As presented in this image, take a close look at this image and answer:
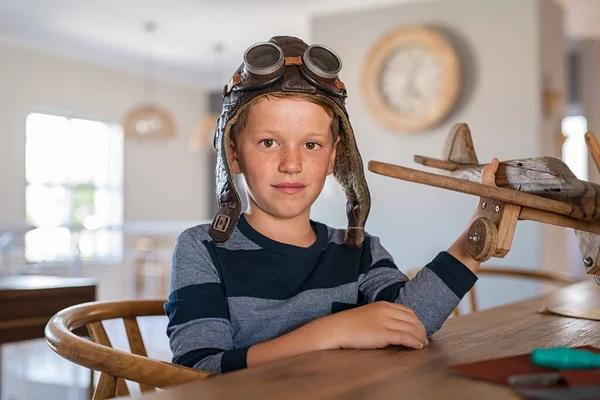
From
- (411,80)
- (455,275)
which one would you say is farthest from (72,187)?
(455,275)

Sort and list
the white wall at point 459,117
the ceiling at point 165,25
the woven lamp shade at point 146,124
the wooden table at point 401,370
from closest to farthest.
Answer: the wooden table at point 401,370 < the white wall at point 459,117 < the ceiling at point 165,25 < the woven lamp shade at point 146,124

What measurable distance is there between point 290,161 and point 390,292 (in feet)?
0.95

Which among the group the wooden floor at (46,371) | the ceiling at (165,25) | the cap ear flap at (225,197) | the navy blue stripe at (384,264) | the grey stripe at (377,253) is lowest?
the wooden floor at (46,371)

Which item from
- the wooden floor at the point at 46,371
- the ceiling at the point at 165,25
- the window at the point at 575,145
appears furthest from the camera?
the window at the point at 575,145

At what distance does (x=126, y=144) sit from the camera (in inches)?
318

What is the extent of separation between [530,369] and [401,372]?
0.47 feet

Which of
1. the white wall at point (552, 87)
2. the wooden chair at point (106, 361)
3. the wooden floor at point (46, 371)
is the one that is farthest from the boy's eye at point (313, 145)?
the white wall at point (552, 87)

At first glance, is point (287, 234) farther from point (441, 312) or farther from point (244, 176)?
point (441, 312)

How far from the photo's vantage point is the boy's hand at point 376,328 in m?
0.94

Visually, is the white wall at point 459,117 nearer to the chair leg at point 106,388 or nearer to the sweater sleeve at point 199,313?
the sweater sleeve at point 199,313

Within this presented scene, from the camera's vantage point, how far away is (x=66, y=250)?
23.3 ft

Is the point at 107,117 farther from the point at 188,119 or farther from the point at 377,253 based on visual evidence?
the point at 377,253

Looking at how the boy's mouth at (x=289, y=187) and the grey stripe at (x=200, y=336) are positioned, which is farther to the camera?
the boy's mouth at (x=289, y=187)

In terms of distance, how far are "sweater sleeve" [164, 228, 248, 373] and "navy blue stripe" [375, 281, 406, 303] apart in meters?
0.28
